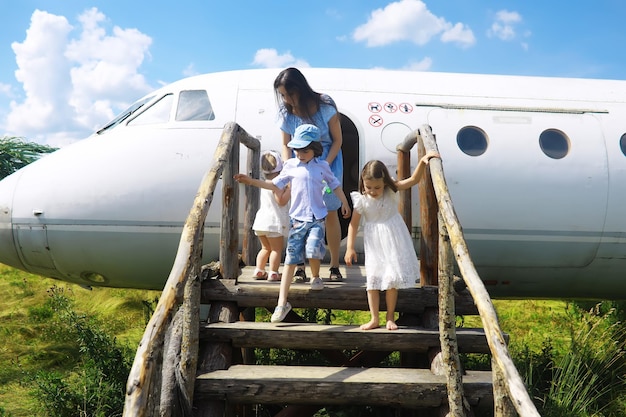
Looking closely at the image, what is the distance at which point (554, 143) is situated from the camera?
607 centimetres

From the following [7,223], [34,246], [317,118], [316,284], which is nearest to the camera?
[316,284]

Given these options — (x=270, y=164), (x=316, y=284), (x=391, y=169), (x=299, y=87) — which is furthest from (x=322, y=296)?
(x=391, y=169)

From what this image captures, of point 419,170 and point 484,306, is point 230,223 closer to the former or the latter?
point 419,170

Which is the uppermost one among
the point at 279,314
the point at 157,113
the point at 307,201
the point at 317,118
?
the point at 157,113

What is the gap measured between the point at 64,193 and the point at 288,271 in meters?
3.06

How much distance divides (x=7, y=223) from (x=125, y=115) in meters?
→ 1.77

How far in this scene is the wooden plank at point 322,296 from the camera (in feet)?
13.6

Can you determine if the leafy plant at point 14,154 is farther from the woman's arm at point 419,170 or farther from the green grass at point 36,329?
the woman's arm at point 419,170

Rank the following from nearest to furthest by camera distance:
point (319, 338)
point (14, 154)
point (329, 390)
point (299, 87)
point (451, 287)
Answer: point (329, 390) → point (451, 287) → point (319, 338) → point (299, 87) → point (14, 154)

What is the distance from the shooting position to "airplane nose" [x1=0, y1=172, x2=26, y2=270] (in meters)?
5.69

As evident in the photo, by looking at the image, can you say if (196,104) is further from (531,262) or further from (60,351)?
(60,351)

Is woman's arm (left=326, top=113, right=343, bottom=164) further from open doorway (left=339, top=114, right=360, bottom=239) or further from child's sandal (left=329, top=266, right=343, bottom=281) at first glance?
open doorway (left=339, top=114, right=360, bottom=239)

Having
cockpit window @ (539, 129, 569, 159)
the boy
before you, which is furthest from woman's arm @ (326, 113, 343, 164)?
cockpit window @ (539, 129, 569, 159)

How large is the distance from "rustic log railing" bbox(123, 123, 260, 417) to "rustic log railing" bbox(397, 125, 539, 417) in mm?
1552
